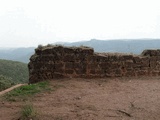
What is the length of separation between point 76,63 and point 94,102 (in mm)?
2596

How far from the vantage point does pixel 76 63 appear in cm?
854

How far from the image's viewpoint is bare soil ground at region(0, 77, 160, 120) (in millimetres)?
5273

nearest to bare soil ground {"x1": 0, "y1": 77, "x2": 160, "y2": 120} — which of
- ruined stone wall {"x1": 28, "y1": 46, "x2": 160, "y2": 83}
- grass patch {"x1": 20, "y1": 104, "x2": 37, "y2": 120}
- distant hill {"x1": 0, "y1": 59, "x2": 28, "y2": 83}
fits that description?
grass patch {"x1": 20, "y1": 104, "x2": 37, "y2": 120}

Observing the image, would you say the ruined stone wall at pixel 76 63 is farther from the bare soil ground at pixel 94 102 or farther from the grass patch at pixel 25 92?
the grass patch at pixel 25 92

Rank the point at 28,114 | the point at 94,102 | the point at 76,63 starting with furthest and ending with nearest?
the point at 76,63 → the point at 94,102 → the point at 28,114

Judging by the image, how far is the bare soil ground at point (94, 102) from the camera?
17.3ft

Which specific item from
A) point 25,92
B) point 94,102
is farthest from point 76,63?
point 94,102

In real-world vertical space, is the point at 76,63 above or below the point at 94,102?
above

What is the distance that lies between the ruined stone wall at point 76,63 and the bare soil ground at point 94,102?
413 mm

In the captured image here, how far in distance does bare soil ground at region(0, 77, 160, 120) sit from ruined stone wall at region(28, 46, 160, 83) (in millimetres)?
413

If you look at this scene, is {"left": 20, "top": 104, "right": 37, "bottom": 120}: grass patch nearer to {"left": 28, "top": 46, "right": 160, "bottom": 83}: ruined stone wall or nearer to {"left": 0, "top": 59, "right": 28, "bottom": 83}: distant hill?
{"left": 28, "top": 46, "right": 160, "bottom": 83}: ruined stone wall

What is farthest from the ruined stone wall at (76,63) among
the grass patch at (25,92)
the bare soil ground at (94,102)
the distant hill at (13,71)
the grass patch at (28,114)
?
the distant hill at (13,71)

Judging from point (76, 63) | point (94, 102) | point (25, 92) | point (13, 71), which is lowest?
point (13, 71)

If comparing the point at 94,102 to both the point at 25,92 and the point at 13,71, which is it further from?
the point at 13,71
